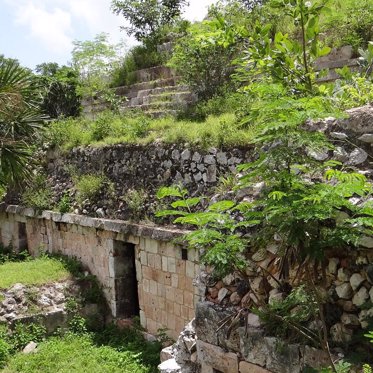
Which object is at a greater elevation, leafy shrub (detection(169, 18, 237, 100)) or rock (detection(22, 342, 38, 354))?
leafy shrub (detection(169, 18, 237, 100))

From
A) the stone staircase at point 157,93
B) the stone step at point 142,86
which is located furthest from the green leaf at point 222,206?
the stone step at point 142,86

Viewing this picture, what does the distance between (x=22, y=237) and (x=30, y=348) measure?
4973mm

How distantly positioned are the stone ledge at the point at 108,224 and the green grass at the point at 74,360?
1.96 metres

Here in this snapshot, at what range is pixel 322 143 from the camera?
2.90 m

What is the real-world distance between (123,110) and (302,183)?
974cm

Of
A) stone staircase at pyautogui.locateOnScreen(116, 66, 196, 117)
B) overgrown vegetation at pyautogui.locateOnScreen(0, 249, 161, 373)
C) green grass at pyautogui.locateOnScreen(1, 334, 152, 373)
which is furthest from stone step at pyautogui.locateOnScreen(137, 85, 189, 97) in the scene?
green grass at pyautogui.locateOnScreen(1, 334, 152, 373)

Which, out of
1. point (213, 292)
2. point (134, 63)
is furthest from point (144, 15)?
point (213, 292)

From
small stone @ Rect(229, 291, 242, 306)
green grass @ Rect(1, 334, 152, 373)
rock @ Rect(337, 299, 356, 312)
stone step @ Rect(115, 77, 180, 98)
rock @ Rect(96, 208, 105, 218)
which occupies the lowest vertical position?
green grass @ Rect(1, 334, 152, 373)

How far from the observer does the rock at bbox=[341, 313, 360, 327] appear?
303 cm

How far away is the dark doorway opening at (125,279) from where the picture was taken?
9.12 meters

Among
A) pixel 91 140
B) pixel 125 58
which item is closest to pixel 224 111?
pixel 91 140

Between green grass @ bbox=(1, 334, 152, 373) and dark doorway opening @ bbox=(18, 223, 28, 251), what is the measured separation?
15.4 ft

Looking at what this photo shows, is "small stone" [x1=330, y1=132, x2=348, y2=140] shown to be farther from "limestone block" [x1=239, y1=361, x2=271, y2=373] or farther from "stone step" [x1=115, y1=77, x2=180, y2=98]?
"stone step" [x1=115, y1=77, x2=180, y2=98]

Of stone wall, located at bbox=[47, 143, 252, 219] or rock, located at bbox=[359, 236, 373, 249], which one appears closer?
rock, located at bbox=[359, 236, 373, 249]
